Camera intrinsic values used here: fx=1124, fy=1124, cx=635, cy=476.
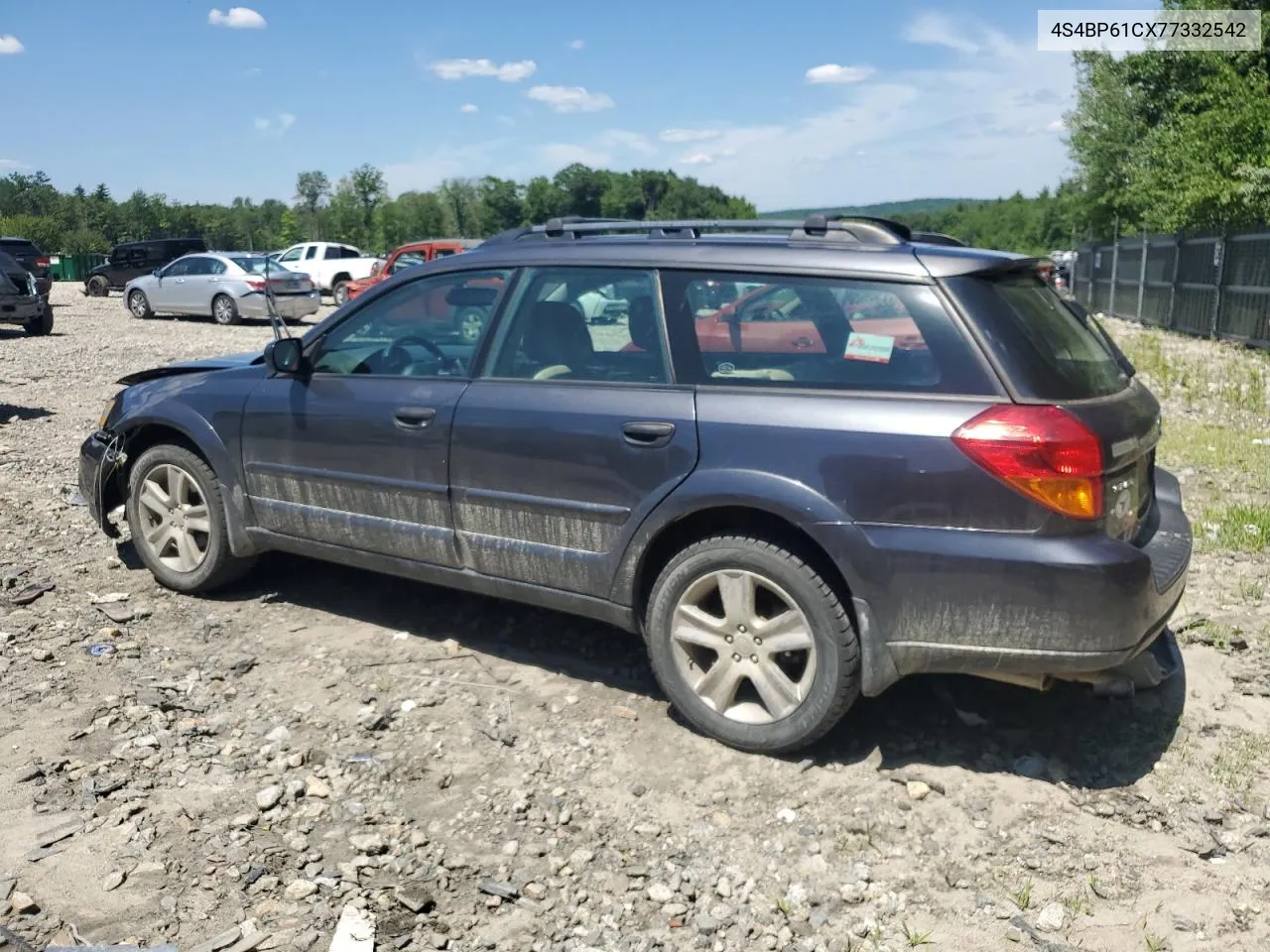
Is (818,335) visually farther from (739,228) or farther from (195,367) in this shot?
(195,367)

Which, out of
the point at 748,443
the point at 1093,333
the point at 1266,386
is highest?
the point at 1093,333

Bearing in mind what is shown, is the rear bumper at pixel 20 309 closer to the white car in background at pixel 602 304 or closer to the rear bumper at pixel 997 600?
the white car in background at pixel 602 304

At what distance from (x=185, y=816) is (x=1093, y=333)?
11.9 feet

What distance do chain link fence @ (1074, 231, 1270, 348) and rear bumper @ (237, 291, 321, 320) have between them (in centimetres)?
1585

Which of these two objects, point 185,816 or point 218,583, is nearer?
point 185,816

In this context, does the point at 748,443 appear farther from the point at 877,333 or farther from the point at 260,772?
the point at 260,772

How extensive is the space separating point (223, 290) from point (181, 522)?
21.0m

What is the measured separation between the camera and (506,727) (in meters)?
4.21

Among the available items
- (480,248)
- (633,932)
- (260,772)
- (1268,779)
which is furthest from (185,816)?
(1268,779)

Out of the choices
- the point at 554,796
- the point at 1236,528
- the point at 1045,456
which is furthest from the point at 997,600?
the point at 1236,528

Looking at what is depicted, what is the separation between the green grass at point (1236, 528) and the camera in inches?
243

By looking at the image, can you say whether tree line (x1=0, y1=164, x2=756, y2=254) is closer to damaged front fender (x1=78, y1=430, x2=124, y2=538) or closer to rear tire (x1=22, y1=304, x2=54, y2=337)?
rear tire (x1=22, y1=304, x2=54, y2=337)

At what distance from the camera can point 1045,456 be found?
340 centimetres

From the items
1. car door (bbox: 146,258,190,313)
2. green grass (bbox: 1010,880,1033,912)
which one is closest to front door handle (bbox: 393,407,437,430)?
green grass (bbox: 1010,880,1033,912)
